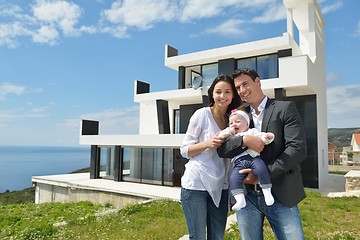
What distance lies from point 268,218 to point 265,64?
41.0ft

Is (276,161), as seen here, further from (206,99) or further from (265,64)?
(265,64)

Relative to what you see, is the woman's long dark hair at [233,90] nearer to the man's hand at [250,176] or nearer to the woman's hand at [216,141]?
the woman's hand at [216,141]

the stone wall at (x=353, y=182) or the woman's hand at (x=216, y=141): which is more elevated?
the woman's hand at (x=216, y=141)

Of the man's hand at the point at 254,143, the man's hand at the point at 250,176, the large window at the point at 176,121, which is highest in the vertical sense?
the large window at the point at 176,121

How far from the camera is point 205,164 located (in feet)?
7.26

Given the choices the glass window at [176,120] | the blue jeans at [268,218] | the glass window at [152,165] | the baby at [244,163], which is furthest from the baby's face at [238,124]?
the glass window at [176,120]

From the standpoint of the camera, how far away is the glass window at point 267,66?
13109 mm

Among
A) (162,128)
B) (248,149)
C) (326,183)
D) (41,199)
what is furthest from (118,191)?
(248,149)

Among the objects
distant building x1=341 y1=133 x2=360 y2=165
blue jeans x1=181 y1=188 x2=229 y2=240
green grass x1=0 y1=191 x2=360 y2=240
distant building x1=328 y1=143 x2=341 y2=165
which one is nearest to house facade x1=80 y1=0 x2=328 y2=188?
green grass x1=0 y1=191 x2=360 y2=240

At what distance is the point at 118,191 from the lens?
12203 millimetres

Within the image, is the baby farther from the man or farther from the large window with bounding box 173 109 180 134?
the large window with bounding box 173 109 180 134

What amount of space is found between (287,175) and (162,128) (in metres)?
13.8

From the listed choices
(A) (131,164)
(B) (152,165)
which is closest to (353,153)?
(B) (152,165)

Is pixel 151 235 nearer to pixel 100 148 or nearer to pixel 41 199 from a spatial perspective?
pixel 100 148
